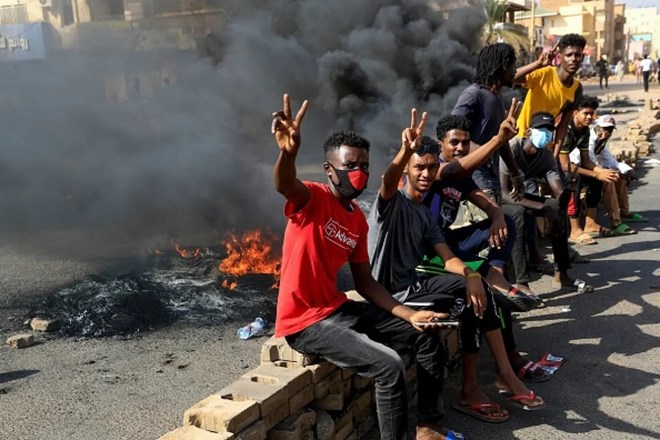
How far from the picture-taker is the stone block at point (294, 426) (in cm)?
249

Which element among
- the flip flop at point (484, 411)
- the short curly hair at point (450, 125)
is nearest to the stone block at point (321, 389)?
the flip flop at point (484, 411)

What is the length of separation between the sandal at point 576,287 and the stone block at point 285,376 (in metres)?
3.13

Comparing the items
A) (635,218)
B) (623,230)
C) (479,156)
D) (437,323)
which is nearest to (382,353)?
(437,323)

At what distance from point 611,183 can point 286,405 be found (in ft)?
18.1

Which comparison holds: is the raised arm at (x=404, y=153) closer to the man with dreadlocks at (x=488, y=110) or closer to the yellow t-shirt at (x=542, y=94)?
the man with dreadlocks at (x=488, y=110)

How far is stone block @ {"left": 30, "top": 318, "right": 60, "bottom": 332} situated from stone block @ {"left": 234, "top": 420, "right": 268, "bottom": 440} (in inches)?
122

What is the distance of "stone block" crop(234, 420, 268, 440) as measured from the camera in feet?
7.46

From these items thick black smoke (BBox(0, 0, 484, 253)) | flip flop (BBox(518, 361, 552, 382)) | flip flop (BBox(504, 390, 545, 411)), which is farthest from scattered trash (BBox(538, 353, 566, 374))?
thick black smoke (BBox(0, 0, 484, 253))

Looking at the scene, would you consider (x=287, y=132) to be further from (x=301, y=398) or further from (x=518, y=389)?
(x=518, y=389)

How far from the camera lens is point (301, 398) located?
2.64m

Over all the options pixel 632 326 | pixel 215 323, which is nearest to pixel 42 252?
pixel 215 323

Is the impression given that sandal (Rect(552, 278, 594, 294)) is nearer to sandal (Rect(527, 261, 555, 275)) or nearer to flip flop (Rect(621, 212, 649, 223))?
sandal (Rect(527, 261, 555, 275))

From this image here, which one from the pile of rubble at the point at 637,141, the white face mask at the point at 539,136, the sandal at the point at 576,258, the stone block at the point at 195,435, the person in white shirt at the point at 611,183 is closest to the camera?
the stone block at the point at 195,435

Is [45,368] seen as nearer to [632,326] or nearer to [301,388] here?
[301,388]
